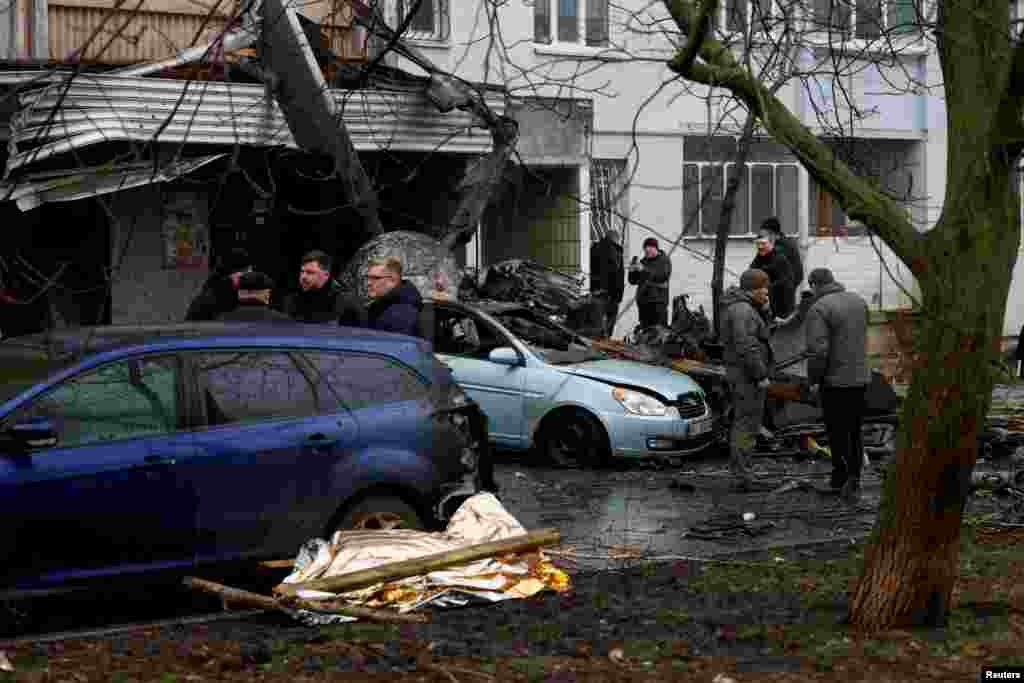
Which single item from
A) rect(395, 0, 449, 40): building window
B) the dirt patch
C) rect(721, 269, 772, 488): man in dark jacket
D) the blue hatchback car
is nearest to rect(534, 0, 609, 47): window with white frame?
rect(395, 0, 449, 40): building window

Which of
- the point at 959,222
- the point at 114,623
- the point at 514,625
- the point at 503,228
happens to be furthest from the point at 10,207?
the point at 959,222

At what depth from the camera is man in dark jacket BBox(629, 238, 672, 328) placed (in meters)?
23.1

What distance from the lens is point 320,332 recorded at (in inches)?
399

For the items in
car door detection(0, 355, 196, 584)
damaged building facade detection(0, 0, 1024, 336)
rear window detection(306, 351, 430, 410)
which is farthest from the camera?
damaged building facade detection(0, 0, 1024, 336)

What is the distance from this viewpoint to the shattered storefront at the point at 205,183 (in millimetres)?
16531

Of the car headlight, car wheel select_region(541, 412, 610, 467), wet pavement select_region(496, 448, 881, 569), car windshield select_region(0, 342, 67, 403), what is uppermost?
car windshield select_region(0, 342, 67, 403)

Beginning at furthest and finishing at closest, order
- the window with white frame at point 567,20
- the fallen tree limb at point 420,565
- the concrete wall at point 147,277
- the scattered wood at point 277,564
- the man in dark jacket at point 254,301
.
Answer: the window with white frame at point 567,20 → the concrete wall at point 147,277 → the man in dark jacket at point 254,301 → the scattered wood at point 277,564 → the fallen tree limb at point 420,565

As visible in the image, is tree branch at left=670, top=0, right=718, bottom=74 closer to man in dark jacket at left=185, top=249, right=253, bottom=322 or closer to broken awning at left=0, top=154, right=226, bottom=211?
man in dark jacket at left=185, top=249, right=253, bottom=322

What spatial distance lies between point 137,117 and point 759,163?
13828mm

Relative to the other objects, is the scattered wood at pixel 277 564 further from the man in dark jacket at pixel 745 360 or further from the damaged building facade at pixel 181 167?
the damaged building facade at pixel 181 167

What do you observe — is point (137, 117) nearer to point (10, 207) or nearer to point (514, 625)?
point (10, 207)

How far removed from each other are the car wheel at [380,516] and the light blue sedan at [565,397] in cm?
566

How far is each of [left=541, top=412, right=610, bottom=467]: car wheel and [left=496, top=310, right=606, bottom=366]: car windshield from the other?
1.89 feet

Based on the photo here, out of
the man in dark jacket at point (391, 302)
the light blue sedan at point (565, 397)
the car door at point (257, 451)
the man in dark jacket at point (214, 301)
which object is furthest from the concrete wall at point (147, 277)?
the car door at point (257, 451)
